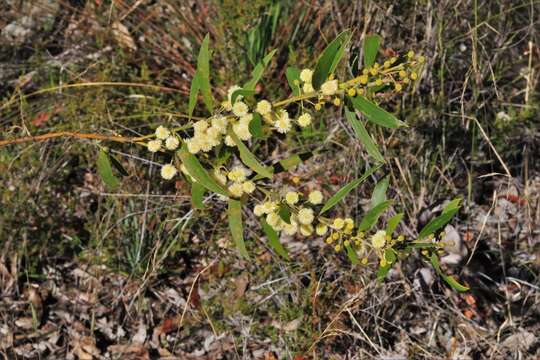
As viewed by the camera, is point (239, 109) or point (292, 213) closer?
point (239, 109)

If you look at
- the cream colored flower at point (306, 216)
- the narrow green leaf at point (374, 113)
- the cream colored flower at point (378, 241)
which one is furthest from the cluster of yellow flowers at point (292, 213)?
the narrow green leaf at point (374, 113)

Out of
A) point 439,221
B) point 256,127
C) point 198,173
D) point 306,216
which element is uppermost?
point 256,127

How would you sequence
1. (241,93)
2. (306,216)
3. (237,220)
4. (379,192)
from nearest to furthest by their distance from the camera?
1. (241,93)
2. (306,216)
3. (237,220)
4. (379,192)

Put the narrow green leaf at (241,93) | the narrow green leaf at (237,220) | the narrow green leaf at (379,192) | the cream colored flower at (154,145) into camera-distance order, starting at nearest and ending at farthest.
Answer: the narrow green leaf at (241,93), the cream colored flower at (154,145), the narrow green leaf at (237,220), the narrow green leaf at (379,192)

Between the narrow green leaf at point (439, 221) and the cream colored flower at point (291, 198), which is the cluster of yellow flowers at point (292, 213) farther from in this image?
the narrow green leaf at point (439, 221)

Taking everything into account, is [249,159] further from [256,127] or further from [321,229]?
[321,229]

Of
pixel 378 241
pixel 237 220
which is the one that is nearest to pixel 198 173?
pixel 237 220

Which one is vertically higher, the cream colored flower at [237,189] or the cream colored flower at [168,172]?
the cream colored flower at [168,172]

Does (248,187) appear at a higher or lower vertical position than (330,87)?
lower

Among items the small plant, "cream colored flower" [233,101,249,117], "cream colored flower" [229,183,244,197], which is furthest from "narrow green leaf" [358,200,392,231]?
"cream colored flower" [233,101,249,117]

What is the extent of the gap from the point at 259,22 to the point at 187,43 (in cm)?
43

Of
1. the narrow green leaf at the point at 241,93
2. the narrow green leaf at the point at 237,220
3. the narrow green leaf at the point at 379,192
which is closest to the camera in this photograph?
the narrow green leaf at the point at 241,93

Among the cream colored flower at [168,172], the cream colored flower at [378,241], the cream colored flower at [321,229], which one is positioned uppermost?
the cream colored flower at [168,172]

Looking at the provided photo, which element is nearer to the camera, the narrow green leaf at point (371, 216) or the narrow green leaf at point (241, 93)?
the narrow green leaf at point (241, 93)
